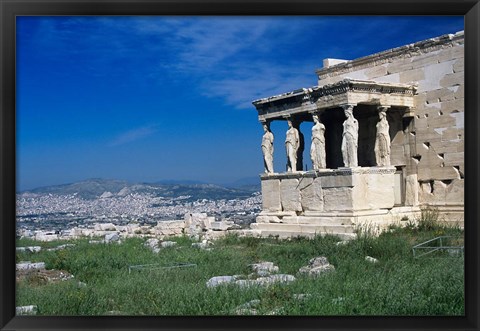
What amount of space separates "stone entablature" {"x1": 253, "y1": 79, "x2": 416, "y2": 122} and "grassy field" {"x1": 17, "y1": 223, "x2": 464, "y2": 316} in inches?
97.0

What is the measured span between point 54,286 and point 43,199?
6.06 metres

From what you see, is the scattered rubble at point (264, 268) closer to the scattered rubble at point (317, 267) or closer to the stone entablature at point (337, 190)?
the scattered rubble at point (317, 267)

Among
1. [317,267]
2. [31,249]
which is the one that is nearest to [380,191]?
[317,267]

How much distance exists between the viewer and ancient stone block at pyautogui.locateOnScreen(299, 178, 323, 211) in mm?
13883

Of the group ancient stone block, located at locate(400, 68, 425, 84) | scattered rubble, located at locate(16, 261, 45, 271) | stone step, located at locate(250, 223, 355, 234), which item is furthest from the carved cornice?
scattered rubble, located at locate(16, 261, 45, 271)

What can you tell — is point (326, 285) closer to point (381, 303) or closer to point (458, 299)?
point (381, 303)

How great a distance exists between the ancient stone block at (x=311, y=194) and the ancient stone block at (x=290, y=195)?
0.48 feet

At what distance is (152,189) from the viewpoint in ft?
71.3

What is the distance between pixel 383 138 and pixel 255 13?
906 centimetres

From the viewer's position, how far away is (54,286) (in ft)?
29.6

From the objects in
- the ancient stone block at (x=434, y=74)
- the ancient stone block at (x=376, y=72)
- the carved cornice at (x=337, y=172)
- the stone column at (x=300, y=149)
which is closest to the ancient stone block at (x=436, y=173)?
the carved cornice at (x=337, y=172)

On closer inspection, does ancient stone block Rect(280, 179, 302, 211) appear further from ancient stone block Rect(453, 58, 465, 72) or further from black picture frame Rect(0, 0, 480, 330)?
black picture frame Rect(0, 0, 480, 330)

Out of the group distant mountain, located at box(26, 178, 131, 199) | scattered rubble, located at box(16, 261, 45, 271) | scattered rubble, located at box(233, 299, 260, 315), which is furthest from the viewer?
distant mountain, located at box(26, 178, 131, 199)

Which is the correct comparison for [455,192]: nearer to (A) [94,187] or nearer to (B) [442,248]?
(B) [442,248]
